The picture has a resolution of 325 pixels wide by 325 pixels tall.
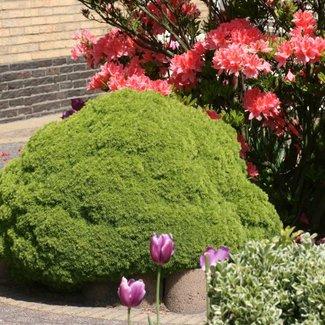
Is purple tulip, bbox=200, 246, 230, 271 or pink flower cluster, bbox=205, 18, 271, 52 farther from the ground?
pink flower cluster, bbox=205, 18, 271, 52

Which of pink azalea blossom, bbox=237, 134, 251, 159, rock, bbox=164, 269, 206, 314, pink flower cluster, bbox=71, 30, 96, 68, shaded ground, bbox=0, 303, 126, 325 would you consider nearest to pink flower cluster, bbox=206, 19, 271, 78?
pink azalea blossom, bbox=237, 134, 251, 159

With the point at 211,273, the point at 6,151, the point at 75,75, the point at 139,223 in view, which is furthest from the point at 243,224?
the point at 75,75

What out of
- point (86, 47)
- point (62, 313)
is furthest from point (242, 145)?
point (62, 313)

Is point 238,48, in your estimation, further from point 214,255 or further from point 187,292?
point 214,255

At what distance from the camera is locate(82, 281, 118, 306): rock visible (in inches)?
259

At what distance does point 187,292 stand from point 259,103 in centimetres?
139

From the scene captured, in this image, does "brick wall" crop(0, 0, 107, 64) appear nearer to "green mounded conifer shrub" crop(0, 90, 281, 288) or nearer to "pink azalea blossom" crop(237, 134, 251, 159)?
"pink azalea blossom" crop(237, 134, 251, 159)

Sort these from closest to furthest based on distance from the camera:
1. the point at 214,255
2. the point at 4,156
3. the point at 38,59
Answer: the point at 214,255 < the point at 4,156 < the point at 38,59

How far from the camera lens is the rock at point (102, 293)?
259 inches

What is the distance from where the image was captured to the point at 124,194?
639cm

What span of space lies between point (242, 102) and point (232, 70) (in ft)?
1.83

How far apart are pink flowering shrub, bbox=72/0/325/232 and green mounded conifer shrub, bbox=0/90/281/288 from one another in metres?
0.43

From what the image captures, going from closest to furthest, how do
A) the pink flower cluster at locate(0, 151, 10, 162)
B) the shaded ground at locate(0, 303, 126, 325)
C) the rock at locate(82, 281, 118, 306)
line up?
1. the shaded ground at locate(0, 303, 126, 325)
2. the rock at locate(82, 281, 118, 306)
3. the pink flower cluster at locate(0, 151, 10, 162)

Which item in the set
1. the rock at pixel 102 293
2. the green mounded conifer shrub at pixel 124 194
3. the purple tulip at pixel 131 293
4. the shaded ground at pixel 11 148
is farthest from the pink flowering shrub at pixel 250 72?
the shaded ground at pixel 11 148
